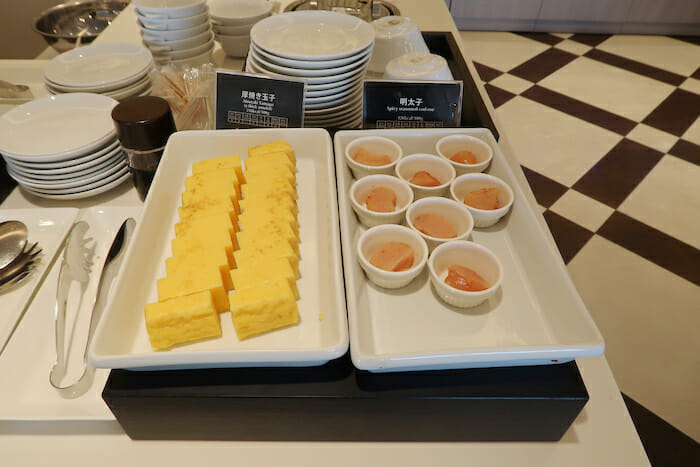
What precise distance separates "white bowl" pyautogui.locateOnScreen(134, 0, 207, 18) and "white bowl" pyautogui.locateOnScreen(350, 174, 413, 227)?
77 centimetres

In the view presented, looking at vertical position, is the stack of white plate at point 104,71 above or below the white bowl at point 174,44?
below

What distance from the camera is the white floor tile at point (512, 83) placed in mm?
3242

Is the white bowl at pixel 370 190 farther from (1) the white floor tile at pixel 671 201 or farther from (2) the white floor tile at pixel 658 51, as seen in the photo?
(2) the white floor tile at pixel 658 51

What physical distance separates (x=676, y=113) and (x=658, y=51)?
41.2 inches

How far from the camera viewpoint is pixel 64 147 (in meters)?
1.03

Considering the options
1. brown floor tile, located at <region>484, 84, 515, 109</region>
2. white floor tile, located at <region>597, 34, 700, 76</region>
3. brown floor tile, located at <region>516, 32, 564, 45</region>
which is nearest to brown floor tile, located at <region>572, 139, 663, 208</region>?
brown floor tile, located at <region>484, 84, 515, 109</region>

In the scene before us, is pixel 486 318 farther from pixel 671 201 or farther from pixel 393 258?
pixel 671 201

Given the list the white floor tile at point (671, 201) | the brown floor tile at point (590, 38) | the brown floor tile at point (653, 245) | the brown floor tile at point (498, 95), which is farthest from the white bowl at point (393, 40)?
the brown floor tile at point (590, 38)

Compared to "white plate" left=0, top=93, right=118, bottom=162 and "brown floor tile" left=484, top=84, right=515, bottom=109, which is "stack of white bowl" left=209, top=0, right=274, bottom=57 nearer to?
"white plate" left=0, top=93, right=118, bottom=162

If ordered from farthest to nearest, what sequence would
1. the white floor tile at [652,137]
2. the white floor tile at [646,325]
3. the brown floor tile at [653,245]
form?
the white floor tile at [652,137] < the brown floor tile at [653,245] < the white floor tile at [646,325]

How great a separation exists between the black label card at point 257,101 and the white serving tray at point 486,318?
26 centimetres

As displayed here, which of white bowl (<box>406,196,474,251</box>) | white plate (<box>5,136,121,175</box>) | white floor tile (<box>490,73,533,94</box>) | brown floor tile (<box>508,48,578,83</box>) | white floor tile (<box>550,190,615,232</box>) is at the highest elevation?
white plate (<box>5,136,121,175</box>)

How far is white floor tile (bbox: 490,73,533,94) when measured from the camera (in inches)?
128

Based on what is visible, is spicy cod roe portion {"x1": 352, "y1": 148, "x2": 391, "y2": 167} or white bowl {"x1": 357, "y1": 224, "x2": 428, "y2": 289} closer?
white bowl {"x1": 357, "y1": 224, "x2": 428, "y2": 289}
